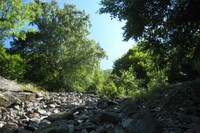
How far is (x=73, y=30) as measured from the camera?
1513 inches

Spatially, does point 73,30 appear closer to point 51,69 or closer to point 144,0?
point 51,69

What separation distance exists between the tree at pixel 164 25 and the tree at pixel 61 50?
83.8 ft

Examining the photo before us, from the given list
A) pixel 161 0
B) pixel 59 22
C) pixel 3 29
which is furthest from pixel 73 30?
pixel 161 0

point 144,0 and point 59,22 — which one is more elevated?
point 59,22

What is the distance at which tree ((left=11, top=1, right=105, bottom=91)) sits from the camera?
37.5m

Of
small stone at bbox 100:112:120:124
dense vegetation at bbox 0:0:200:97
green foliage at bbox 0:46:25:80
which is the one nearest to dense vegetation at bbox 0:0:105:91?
dense vegetation at bbox 0:0:200:97

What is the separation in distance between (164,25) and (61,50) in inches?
1066

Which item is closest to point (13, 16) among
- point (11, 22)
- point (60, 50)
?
point (11, 22)

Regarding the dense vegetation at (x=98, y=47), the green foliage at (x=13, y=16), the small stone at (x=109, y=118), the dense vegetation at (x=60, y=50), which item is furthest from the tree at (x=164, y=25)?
the dense vegetation at (x=60, y=50)

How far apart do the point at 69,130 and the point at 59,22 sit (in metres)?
32.3

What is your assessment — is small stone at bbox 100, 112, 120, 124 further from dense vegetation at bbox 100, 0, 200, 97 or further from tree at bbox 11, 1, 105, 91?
tree at bbox 11, 1, 105, 91

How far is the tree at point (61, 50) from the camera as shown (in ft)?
123

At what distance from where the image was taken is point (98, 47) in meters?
39.2

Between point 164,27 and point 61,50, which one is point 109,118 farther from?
point 61,50
